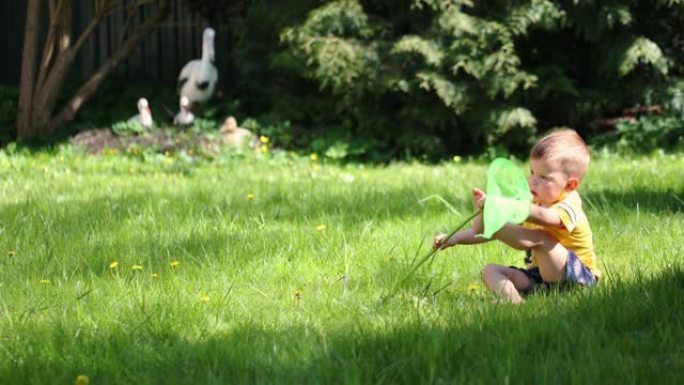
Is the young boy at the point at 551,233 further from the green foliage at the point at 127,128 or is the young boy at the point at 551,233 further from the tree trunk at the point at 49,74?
the tree trunk at the point at 49,74

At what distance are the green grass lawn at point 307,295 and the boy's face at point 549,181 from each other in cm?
34

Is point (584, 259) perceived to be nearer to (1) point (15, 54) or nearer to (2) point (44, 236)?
(2) point (44, 236)

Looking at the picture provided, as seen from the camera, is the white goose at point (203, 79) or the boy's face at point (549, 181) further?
the white goose at point (203, 79)

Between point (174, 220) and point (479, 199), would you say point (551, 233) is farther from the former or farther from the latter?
point (174, 220)

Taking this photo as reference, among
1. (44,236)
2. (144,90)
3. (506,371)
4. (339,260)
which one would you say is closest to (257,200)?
(44,236)

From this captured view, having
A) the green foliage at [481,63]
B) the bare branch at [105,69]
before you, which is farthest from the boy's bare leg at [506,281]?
the bare branch at [105,69]

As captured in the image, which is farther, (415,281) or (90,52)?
(90,52)

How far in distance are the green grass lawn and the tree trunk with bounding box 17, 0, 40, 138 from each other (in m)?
4.37

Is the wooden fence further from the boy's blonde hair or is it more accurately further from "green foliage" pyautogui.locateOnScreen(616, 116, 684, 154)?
the boy's blonde hair

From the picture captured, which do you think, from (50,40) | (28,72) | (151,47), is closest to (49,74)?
(28,72)

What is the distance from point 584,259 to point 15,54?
1089cm

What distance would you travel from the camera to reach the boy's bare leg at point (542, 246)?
10.6 feet

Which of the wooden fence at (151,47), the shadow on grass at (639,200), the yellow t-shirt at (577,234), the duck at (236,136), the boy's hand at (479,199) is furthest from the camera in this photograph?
the wooden fence at (151,47)

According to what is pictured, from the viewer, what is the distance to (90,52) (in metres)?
12.4
